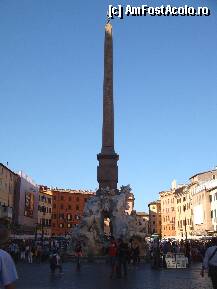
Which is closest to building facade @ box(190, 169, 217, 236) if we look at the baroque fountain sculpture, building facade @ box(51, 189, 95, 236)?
building facade @ box(51, 189, 95, 236)

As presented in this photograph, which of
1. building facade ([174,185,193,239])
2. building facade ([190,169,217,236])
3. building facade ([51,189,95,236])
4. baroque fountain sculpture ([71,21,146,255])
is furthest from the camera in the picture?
A: building facade ([51,189,95,236])

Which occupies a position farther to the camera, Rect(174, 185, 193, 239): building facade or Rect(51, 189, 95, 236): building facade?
Rect(51, 189, 95, 236): building facade

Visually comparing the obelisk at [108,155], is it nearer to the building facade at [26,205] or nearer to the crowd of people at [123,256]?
the crowd of people at [123,256]

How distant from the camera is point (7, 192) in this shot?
61.2 m

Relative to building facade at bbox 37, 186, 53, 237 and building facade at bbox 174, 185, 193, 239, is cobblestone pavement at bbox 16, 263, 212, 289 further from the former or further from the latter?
building facade at bbox 37, 186, 53, 237

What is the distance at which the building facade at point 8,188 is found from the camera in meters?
57.7

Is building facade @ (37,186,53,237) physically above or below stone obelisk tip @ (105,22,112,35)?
below

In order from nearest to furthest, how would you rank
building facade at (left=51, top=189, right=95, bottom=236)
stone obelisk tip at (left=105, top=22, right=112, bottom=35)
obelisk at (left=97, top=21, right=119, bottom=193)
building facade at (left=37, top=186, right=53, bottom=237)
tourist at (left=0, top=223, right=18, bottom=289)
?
tourist at (left=0, top=223, right=18, bottom=289), obelisk at (left=97, top=21, right=119, bottom=193), stone obelisk tip at (left=105, top=22, right=112, bottom=35), building facade at (left=37, top=186, right=53, bottom=237), building facade at (left=51, top=189, right=95, bottom=236)

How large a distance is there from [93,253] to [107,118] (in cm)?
978

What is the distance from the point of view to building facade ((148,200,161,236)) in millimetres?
117938

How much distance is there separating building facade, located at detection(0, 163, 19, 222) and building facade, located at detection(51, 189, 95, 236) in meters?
36.6

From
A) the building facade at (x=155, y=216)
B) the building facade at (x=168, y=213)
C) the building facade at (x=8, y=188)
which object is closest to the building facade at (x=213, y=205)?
the building facade at (x=8, y=188)

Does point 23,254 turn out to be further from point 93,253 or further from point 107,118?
point 107,118

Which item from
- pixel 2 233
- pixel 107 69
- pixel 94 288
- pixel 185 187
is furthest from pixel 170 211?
pixel 2 233
